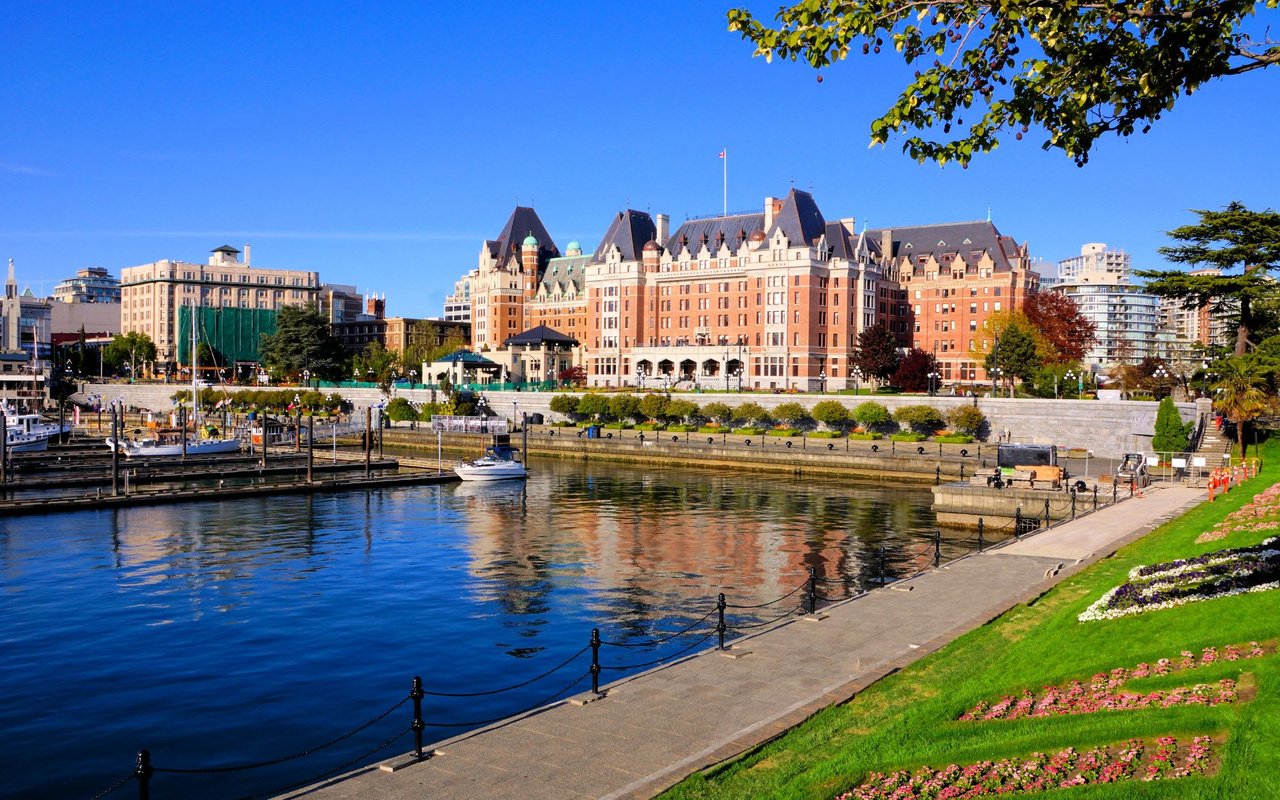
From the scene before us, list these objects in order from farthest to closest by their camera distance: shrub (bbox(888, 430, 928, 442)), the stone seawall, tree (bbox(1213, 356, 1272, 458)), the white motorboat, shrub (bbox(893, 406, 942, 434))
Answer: the white motorboat → shrub (bbox(893, 406, 942, 434)) → shrub (bbox(888, 430, 928, 442)) → the stone seawall → tree (bbox(1213, 356, 1272, 458))

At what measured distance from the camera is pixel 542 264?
178m

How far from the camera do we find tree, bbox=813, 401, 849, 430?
92.5m

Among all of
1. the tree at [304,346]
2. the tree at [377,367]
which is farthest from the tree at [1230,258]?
the tree at [304,346]

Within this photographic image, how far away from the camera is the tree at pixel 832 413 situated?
9250 centimetres

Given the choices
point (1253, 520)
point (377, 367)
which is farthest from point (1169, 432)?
point (377, 367)

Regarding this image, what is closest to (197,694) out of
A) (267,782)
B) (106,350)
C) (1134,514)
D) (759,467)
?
(267,782)

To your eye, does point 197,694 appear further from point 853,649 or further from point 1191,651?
point 1191,651

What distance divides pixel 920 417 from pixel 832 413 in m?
8.90

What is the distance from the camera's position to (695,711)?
16.8m

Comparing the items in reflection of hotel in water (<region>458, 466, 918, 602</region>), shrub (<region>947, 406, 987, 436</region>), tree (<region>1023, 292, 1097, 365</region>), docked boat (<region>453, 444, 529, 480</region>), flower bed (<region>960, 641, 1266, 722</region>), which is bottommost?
reflection of hotel in water (<region>458, 466, 918, 602</region>)

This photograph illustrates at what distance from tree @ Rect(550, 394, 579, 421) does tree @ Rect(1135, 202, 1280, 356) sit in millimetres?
63577

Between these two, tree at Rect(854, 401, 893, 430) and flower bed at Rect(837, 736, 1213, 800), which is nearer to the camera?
flower bed at Rect(837, 736, 1213, 800)

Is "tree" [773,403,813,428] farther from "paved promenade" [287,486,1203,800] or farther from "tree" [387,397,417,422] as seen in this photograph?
"paved promenade" [287,486,1203,800]

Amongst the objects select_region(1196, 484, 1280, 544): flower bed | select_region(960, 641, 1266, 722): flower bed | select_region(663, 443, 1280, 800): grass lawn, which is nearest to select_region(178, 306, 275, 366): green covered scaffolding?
select_region(1196, 484, 1280, 544): flower bed
